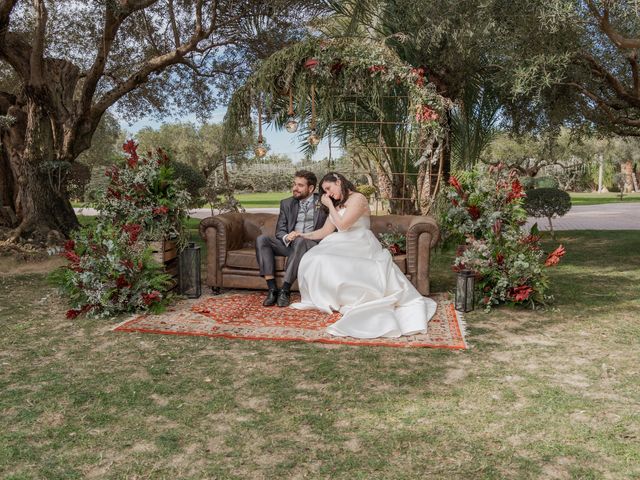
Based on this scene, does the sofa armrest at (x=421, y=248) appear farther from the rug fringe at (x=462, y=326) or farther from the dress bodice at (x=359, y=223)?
the rug fringe at (x=462, y=326)

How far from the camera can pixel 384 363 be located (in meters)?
4.27

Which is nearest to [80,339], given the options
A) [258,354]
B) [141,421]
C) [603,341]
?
[258,354]

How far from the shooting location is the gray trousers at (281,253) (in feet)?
20.4

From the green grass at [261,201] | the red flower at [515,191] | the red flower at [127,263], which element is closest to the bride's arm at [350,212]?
the red flower at [515,191]

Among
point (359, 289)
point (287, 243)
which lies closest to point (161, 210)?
point (287, 243)

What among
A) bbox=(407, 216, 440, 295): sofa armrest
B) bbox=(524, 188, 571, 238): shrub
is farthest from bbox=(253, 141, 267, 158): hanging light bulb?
bbox=(524, 188, 571, 238): shrub

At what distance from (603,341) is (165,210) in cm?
440

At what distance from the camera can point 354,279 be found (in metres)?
5.57

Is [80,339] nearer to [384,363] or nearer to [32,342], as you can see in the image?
[32,342]

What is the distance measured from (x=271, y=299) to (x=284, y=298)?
153 millimetres

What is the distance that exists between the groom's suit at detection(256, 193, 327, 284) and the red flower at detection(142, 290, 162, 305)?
1.22m

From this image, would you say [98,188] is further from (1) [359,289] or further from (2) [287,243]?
(1) [359,289]

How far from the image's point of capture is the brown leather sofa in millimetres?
6387

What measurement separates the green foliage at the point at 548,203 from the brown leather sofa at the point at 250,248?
6617 millimetres
